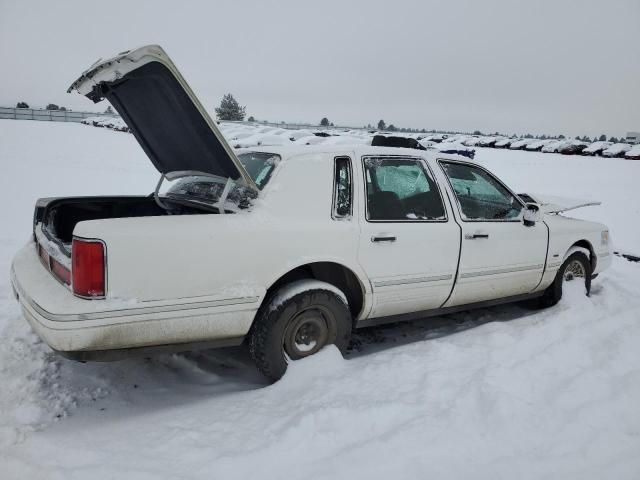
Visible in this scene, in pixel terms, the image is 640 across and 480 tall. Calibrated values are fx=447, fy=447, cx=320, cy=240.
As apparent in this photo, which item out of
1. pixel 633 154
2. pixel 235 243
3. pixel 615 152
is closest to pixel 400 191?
pixel 235 243

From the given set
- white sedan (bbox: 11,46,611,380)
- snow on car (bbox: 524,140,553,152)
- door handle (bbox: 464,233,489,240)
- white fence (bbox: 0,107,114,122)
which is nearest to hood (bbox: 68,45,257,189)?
white sedan (bbox: 11,46,611,380)

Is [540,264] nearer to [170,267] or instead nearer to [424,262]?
[424,262]

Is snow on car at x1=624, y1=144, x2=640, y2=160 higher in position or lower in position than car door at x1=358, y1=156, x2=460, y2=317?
higher

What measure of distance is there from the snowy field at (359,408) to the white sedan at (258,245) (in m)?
0.36

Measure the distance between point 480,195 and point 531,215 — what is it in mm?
496

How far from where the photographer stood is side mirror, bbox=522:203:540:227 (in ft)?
13.3

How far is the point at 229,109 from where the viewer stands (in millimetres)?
50188

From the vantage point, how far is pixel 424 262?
346cm

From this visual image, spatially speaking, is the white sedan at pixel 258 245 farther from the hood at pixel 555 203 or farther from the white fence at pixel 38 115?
the white fence at pixel 38 115

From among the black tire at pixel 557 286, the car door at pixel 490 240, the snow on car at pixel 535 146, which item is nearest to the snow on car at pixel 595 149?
the snow on car at pixel 535 146

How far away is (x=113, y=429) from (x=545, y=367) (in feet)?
9.49

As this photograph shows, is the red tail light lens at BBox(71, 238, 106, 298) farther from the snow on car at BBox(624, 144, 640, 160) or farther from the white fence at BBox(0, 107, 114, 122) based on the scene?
the white fence at BBox(0, 107, 114, 122)

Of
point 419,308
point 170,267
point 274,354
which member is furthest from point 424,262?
point 170,267

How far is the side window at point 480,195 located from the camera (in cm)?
384
